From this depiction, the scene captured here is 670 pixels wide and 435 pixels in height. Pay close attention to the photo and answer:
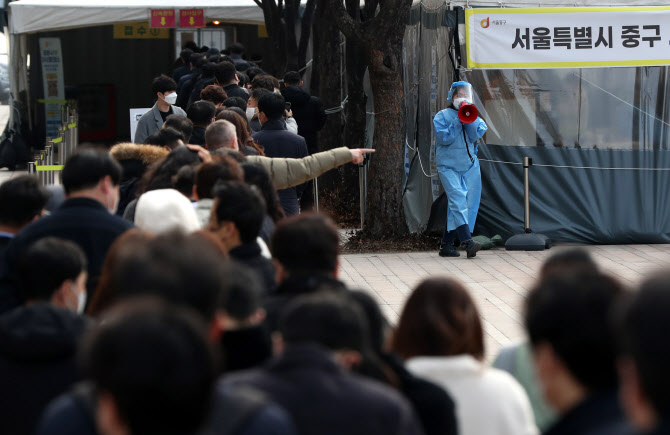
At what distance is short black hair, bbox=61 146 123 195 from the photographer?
13.6ft

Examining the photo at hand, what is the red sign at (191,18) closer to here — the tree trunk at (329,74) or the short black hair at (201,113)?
the tree trunk at (329,74)

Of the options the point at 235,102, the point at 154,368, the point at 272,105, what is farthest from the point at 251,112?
the point at 154,368

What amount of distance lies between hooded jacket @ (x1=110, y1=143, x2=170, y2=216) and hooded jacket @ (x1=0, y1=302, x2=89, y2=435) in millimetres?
3206

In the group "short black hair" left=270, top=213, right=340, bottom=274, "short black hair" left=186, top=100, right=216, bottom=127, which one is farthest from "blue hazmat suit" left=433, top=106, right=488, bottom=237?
"short black hair" left=270, top=213, right=340, bottom=274

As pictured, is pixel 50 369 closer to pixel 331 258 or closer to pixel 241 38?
pixel 331 258

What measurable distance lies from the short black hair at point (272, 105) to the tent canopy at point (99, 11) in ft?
28.0

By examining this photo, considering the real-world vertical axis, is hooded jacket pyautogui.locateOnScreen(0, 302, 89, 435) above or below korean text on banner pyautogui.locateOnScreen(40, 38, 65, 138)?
below

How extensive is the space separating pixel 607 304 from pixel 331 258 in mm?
1210

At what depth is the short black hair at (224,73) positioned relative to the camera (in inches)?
395

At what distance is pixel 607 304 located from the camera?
231cm

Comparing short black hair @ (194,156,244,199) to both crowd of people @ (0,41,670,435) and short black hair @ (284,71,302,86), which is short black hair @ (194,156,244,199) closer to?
crowd of people @ (0,41,670,435)

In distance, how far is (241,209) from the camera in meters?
3.95

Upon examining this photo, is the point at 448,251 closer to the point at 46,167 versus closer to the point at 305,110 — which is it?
the point at 305,110

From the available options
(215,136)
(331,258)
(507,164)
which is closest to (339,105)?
(507,164)
